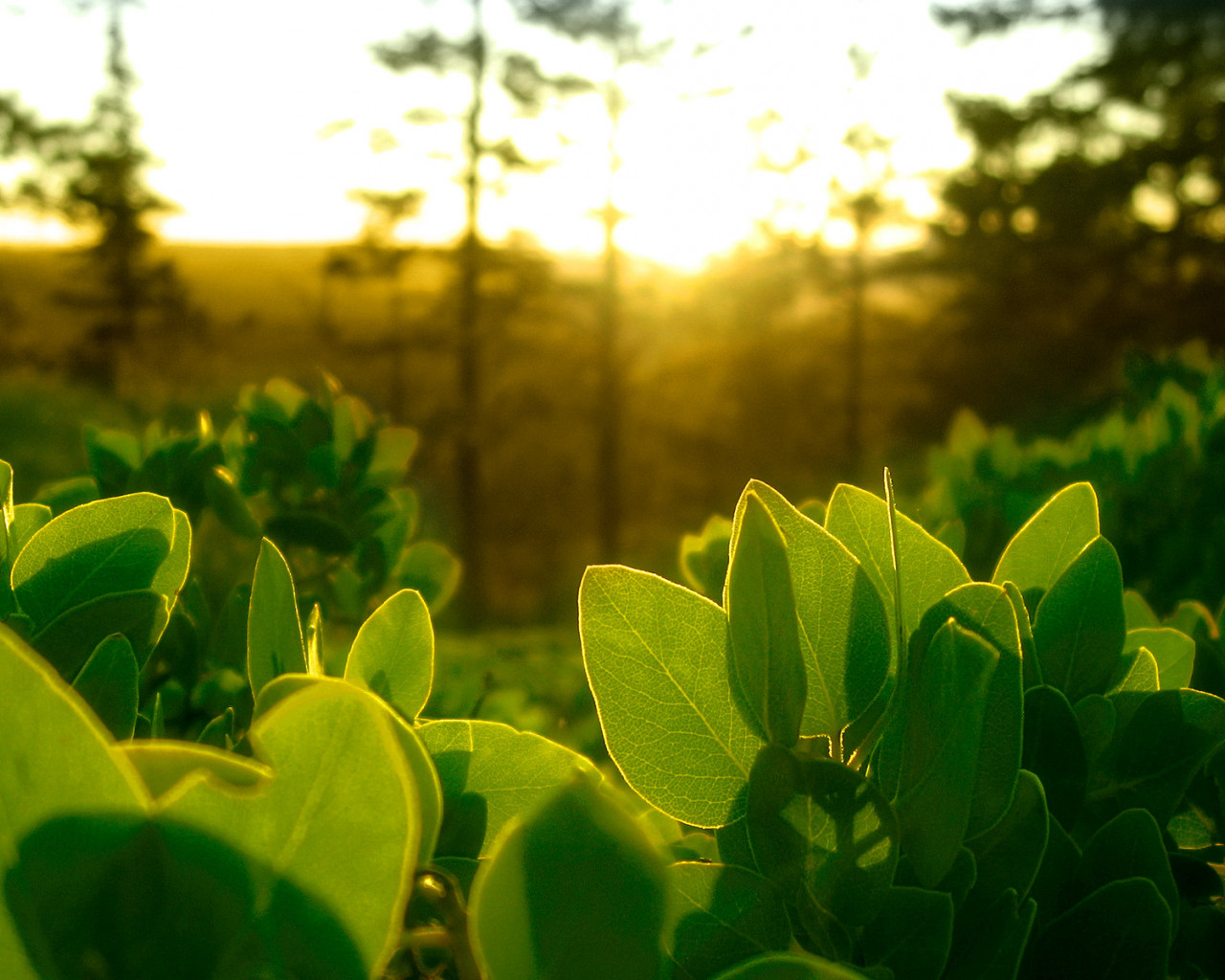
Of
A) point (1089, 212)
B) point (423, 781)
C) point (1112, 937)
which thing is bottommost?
point (1112, 937)

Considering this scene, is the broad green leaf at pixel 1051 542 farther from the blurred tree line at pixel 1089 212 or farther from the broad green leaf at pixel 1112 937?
the blurred tree line at pixel 1089 212

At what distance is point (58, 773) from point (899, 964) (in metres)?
0.37

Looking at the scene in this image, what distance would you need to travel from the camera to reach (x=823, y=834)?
472 mm

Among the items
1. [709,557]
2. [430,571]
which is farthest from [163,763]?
[430,571]

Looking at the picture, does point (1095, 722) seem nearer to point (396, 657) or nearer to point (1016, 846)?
point (1016, 846)

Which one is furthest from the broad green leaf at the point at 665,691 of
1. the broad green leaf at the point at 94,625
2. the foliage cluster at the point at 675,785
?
the broad green leaf at the point at 94,625

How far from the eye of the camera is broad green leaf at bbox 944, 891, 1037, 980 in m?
0.46

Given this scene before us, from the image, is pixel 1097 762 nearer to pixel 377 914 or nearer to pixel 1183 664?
pixel 1183 664

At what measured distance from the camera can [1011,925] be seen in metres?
0.46

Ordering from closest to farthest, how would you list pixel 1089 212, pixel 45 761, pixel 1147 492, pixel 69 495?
pixel 45 761
pixel 69 495
pixel 1147 492
pixel 1089 212

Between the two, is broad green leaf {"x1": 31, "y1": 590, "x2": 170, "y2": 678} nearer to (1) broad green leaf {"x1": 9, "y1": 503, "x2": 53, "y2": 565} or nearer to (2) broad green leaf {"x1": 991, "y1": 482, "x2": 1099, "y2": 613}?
(1) broad green leaf {"x1": 9, "y1": 503, "x2": 53, "y2": 565}

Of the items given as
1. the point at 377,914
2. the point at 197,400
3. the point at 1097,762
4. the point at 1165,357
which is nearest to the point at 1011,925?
the point at 1097,762

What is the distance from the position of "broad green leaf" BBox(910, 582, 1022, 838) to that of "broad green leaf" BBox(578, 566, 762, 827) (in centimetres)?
10

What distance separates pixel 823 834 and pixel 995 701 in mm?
103
